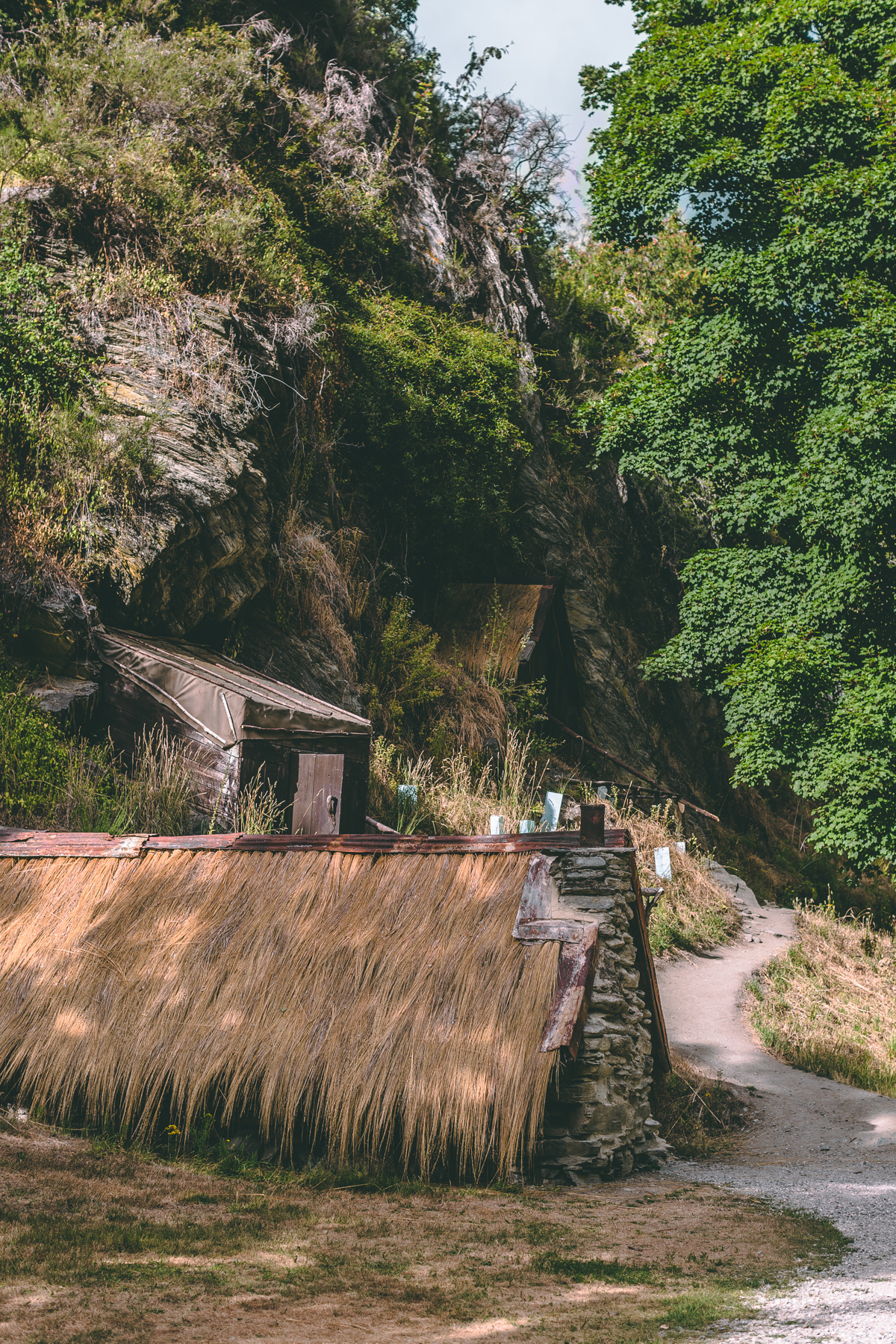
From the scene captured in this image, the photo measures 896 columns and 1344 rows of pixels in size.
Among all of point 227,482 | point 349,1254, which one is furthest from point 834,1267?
point 227,482

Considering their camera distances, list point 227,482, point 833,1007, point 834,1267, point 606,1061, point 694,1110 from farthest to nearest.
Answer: point 227,482, point 833,1007, point 694,1110, point 606,1061, point 834,1267

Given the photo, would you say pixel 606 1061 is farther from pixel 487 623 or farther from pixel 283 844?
pixel 487 623

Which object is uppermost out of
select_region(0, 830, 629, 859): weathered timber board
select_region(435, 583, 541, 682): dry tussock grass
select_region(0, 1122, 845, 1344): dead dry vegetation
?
select_region(435, 583, 541, 682): dry tussock grass

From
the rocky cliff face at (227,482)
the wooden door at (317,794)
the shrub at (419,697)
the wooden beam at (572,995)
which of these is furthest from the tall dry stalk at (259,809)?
the wooden beam at (572,995)

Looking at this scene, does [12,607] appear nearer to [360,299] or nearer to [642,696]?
[360,299]

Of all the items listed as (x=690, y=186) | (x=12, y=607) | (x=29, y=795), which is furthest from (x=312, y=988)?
(x=690, y=186)

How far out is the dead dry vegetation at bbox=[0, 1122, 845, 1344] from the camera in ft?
11.5

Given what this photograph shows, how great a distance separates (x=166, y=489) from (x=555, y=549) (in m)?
10.3

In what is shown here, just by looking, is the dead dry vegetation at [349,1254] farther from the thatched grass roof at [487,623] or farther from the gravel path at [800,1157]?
the thatched grass roof at [487,623]

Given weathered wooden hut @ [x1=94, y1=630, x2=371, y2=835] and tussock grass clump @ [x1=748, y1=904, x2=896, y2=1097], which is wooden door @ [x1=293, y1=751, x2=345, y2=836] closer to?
weathered wooden hut @ [x1=94, y1=630, x2=371, y2=835]

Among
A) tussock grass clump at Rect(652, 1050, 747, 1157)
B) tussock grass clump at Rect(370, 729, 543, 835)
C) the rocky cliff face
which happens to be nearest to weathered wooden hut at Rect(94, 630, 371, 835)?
the rocky cliff face

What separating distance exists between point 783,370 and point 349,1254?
15.4 metres

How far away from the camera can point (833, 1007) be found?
11406mm

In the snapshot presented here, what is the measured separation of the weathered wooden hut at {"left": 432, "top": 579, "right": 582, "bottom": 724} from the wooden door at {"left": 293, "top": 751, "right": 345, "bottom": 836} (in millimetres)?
Result: 6536
